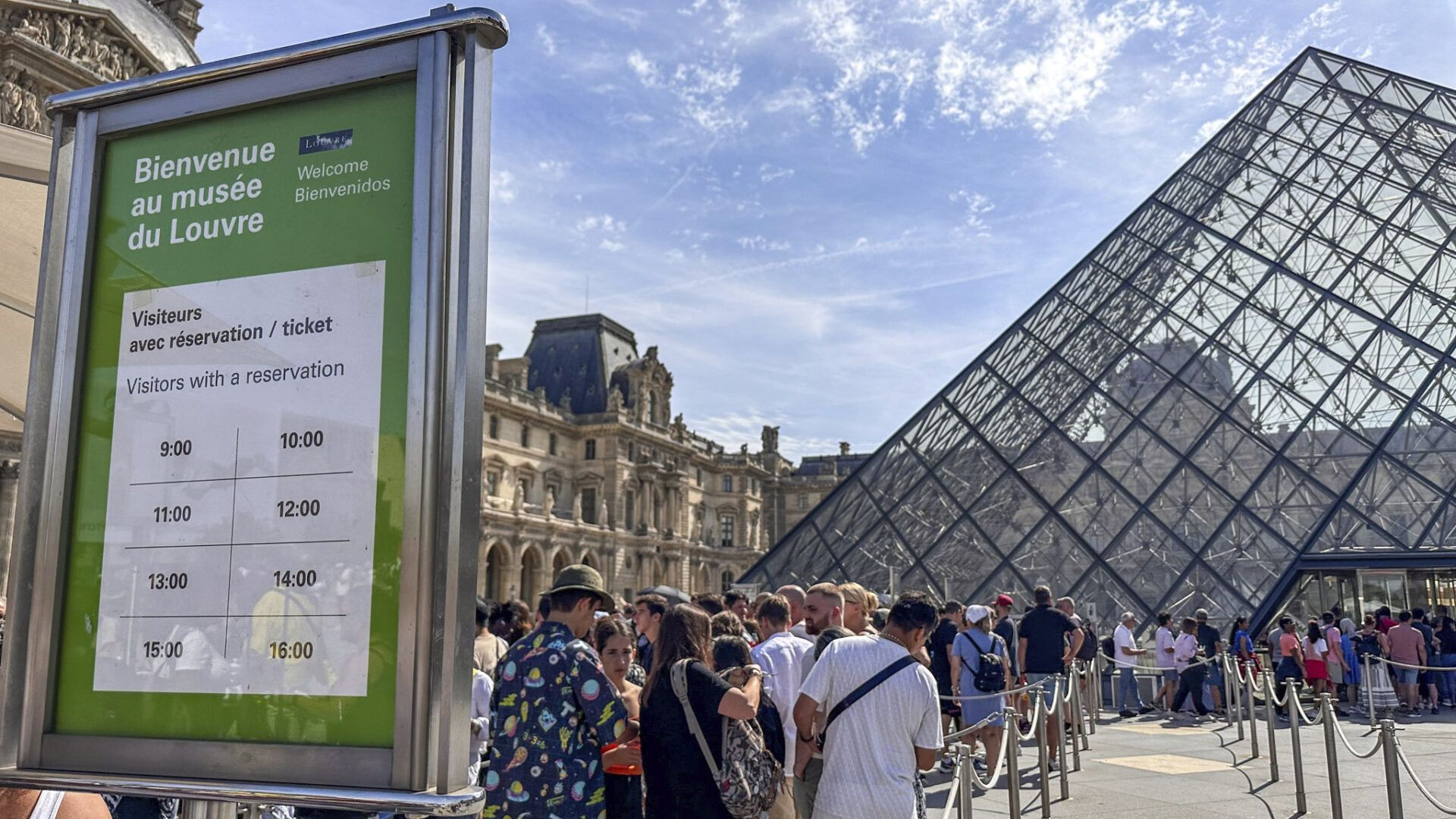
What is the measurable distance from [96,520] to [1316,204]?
2353 centimetres

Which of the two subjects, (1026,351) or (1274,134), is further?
(1274,134)

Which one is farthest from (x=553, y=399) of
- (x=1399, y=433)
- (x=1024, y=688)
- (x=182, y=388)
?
(x=182, y=388)

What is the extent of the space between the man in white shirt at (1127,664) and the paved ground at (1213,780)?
2471 millimetres

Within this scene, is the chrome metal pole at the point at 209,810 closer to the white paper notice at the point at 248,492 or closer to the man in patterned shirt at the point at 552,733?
the white paper notice at the point at 248,492

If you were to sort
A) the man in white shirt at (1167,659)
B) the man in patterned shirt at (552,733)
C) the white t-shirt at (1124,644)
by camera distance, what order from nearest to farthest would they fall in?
the man in patterned shirt at (552,733) → the man in white shirt at (1167,659) → the white t-shirt at (1124,644)

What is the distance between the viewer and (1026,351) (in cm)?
2106

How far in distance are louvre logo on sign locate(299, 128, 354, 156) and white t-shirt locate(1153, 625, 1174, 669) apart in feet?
43.0

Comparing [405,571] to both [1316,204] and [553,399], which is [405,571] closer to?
[1316,204]

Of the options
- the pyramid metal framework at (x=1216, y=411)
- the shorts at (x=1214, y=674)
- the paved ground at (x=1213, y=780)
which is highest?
the pyramid metal framework at (x=1216, y=411)

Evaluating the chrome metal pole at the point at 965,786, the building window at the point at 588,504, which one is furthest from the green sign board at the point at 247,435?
the building window at the point at 588,504

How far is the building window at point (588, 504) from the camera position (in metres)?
53.0

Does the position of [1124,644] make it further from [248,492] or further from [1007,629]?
[248,492]

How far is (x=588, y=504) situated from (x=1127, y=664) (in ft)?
139

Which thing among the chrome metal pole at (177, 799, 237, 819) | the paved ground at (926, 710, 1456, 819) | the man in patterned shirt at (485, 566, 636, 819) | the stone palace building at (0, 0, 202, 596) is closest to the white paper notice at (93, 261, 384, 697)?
the chrome metal pole at (177, 799, 237, 819)
